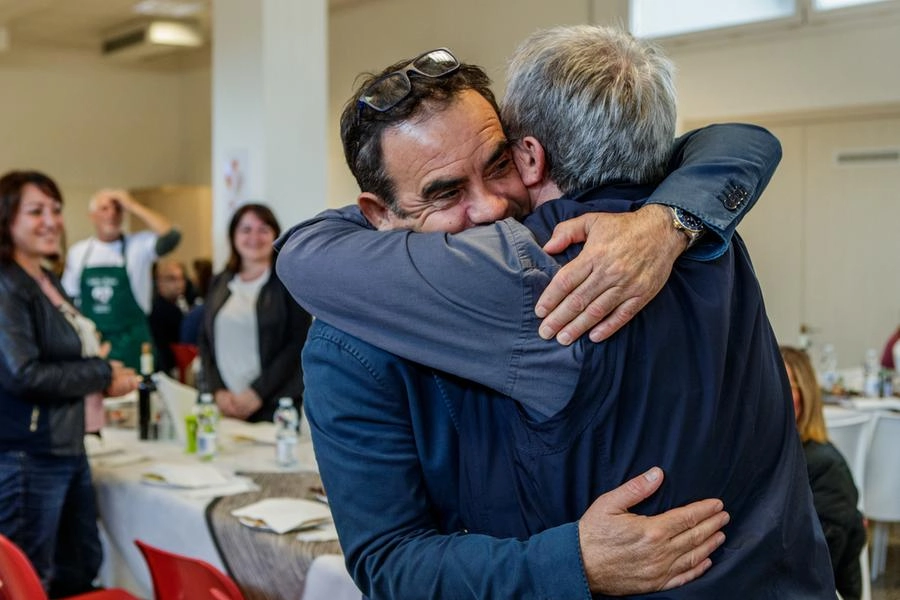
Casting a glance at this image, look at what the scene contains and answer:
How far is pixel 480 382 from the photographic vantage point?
1176mm

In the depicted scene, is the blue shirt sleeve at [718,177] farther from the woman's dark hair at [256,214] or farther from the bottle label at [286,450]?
the woman's dark hair at [256,214]

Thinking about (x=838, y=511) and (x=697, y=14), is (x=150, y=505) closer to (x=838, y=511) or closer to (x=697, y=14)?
(x=838, y=511)

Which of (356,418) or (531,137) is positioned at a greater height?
(531,137)

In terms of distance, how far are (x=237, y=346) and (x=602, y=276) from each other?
3575mm

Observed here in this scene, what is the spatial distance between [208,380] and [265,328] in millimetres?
382

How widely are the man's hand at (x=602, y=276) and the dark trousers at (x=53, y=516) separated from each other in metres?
2.58

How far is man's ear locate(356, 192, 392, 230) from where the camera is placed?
1.37m

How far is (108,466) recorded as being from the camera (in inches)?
140

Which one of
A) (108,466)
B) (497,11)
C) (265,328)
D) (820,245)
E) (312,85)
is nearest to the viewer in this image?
(108,466)

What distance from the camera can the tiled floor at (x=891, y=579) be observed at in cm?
466

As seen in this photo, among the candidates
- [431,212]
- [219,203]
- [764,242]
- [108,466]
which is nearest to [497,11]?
[764,242]

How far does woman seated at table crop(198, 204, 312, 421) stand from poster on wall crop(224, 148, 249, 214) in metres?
0.96

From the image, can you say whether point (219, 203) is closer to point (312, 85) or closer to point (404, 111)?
point (312, 85)

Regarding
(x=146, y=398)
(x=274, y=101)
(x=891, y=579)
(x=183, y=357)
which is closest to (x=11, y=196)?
(x=146, y=398)
